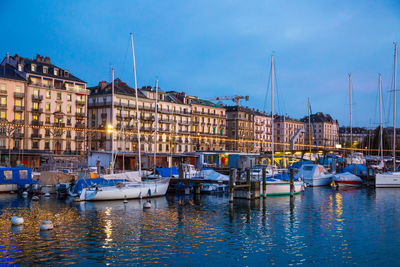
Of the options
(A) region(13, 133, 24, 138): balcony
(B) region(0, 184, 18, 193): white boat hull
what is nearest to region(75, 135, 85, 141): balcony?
(A) region(13, 133, 24, 138): balcony

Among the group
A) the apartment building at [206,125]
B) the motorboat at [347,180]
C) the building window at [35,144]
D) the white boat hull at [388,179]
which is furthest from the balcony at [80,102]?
the white boat hull at [388,179]

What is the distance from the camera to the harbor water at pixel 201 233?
24047 mm

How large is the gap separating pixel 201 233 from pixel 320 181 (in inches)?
1758

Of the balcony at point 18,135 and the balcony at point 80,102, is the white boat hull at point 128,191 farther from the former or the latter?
the balcony at point 80,102

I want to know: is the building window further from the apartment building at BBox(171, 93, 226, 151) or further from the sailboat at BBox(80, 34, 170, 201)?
the sailboat at BBox(80, 34, 170, 201)

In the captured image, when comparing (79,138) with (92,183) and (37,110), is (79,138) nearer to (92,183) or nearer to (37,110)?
(37,110)

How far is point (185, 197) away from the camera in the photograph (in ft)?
172

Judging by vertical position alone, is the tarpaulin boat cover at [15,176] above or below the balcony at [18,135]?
below

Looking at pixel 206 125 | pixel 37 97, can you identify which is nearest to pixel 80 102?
pixel 37 97

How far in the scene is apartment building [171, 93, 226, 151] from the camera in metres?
136

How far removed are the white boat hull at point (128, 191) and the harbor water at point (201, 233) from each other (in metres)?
1.02

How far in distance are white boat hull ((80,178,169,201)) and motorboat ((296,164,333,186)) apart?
26613mm

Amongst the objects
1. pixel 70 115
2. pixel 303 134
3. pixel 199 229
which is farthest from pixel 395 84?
pixel 303 134

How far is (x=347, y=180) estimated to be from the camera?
234 ft
